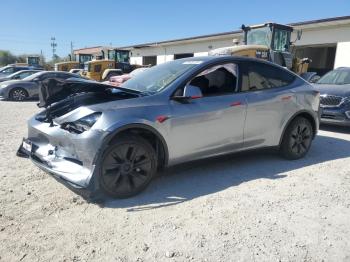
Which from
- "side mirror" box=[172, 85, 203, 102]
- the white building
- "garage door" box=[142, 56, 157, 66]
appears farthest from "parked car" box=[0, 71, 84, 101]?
"garage door" box=[142, 56, 157, 66]

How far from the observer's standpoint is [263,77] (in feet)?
16.6

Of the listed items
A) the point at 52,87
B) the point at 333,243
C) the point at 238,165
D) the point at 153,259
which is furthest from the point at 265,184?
the point at 52,87

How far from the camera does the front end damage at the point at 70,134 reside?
352 cm

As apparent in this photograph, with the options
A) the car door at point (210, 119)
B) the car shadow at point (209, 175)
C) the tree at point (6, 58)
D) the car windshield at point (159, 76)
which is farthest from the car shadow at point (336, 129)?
the tree at point (6, 58)

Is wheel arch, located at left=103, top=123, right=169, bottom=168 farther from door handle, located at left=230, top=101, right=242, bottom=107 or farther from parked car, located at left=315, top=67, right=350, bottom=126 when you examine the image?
parked car, located at left=315, top=67, right=350, bottom=126

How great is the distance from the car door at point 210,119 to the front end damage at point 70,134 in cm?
69

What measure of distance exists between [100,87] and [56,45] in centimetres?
10292

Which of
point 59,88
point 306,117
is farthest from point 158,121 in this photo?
point 306,117

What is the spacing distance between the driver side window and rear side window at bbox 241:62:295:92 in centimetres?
17

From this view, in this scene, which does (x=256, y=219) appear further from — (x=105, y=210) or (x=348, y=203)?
(x=105, y=210)

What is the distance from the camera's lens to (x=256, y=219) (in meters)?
3.44

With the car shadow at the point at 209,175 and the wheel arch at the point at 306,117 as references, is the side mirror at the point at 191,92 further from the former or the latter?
the wheel arch at the point at 306,117

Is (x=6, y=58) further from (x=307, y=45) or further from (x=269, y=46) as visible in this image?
(x=269, y=46)

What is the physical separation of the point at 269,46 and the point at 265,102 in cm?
822
